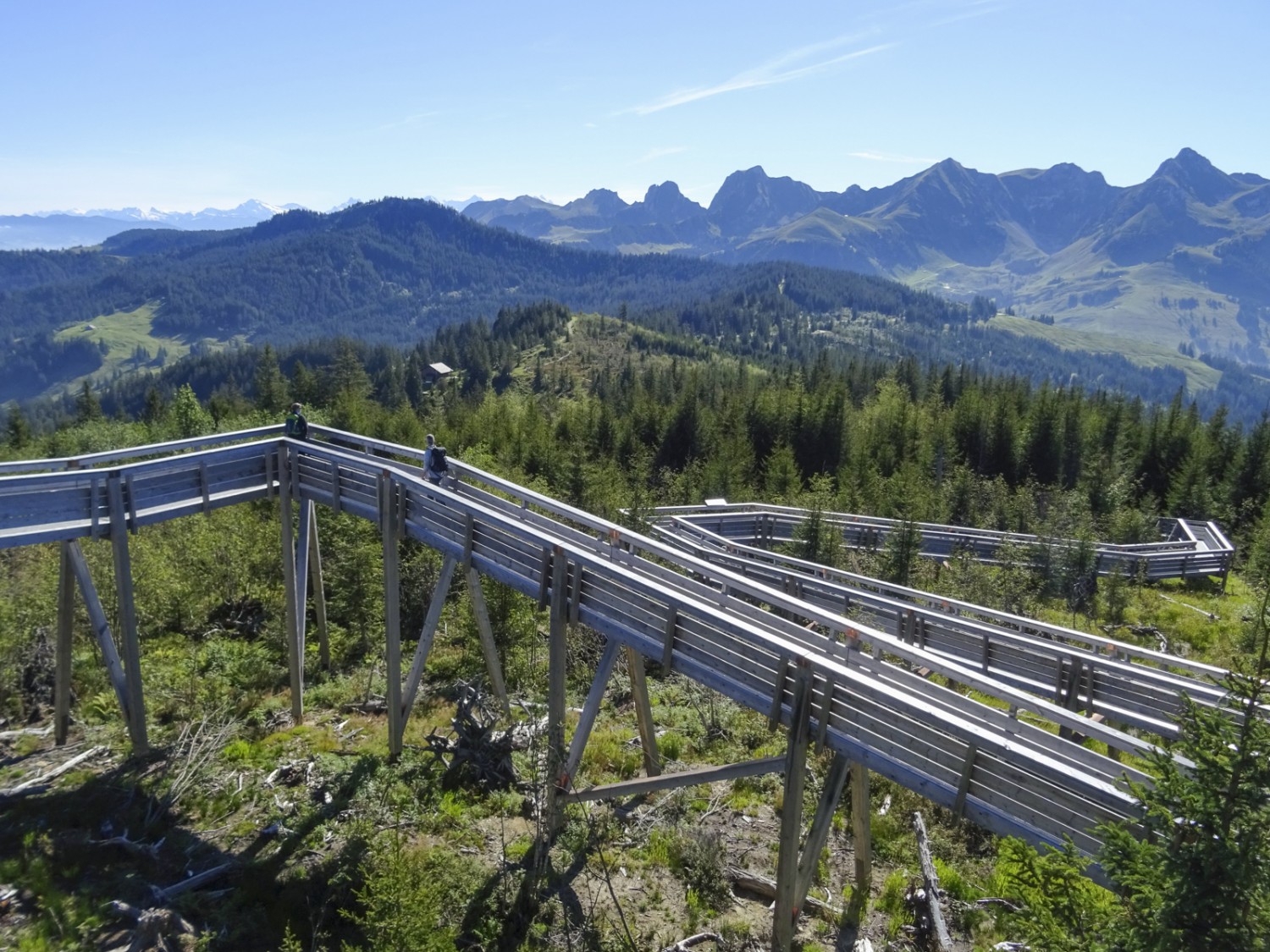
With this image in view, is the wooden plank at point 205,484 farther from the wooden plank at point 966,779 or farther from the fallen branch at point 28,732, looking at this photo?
the wooden plank at point 966,779

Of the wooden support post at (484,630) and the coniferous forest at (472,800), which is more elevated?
the wooden support post at (484,630)

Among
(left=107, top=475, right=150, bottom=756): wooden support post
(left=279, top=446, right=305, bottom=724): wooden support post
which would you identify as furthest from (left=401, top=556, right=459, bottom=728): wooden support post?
(left=107, top=475, right=150, bottom=756): wooden support post

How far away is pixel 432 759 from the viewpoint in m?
16.3

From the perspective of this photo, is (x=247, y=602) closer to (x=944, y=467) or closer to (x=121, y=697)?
(x=121, y=697)

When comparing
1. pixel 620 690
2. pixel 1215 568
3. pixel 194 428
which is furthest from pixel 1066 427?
pixel 194 428

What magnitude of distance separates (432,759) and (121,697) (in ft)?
23.1

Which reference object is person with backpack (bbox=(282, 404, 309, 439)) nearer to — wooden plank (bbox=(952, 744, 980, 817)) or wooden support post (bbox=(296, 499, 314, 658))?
wooden support post (bbox=(296, 499, 314, 658))

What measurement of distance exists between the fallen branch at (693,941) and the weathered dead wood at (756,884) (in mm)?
1365

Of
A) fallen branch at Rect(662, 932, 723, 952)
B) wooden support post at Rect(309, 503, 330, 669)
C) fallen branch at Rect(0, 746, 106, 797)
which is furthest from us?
wooden support post at Rect(309, 503, 330, 669)

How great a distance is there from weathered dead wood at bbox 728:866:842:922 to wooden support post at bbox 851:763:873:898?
0.63 m

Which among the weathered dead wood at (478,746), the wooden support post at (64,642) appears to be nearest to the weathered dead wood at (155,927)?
the weathered dead wood at (478,746)

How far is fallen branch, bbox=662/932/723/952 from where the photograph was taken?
11.1m

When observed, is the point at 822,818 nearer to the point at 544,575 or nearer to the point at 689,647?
the point at 689,647

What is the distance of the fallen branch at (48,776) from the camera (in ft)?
47.3
